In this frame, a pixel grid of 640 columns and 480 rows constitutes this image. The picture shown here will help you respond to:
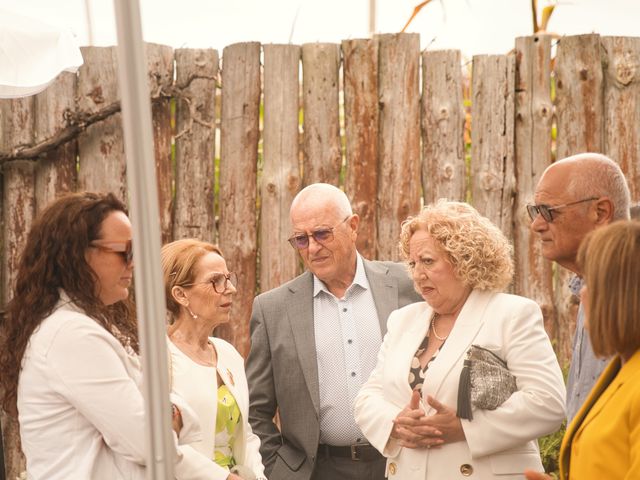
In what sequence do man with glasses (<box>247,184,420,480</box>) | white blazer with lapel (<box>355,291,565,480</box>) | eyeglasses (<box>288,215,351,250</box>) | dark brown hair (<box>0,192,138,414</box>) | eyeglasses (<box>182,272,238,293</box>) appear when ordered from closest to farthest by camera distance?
dark brown hair (<box>0,192,138,414</box>) → white blazer with lapel (<box>355,291,565,480</box>) → eyeglasses (<box>182,272,238,293</box>) → man with glasses (<box>247,184,420,480</box>) → eyeglasses (<box>288,215,351,250</box>)

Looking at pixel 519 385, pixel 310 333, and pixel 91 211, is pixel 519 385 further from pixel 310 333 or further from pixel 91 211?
pixel 91 211

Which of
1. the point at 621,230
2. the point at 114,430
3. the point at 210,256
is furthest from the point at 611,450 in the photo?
the point at 210,256

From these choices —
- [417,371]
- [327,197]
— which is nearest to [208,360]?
[417,371]

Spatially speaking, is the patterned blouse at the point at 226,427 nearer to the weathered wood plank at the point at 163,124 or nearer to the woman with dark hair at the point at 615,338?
the woman with dark hair at the point at 615,338

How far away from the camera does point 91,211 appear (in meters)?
3.14

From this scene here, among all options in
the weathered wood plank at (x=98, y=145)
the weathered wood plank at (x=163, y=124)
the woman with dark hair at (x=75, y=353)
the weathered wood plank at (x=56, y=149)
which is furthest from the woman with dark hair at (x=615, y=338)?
the weathered wood plank at (x=56, y=149)

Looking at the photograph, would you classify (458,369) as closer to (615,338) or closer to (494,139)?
(615,338)

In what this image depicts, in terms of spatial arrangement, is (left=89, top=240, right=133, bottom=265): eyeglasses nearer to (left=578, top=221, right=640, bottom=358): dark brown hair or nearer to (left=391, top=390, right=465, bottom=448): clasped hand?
(left=391, top=390, right=465, bottom=448): clasped hand

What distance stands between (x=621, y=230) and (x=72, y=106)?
12.6 ft

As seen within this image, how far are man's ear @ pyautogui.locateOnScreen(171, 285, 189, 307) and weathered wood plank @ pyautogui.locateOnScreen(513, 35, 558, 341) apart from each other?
7.59 ft

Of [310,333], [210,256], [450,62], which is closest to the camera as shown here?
[210,256]

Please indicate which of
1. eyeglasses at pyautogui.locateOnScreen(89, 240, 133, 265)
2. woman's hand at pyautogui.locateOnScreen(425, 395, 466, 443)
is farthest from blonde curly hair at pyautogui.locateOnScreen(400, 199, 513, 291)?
eyeglasses at pyautogui.locateOnScreen(89, 240, 133, 265)

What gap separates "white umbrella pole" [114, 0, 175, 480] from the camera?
236 cm

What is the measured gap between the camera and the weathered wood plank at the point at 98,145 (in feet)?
18.6
